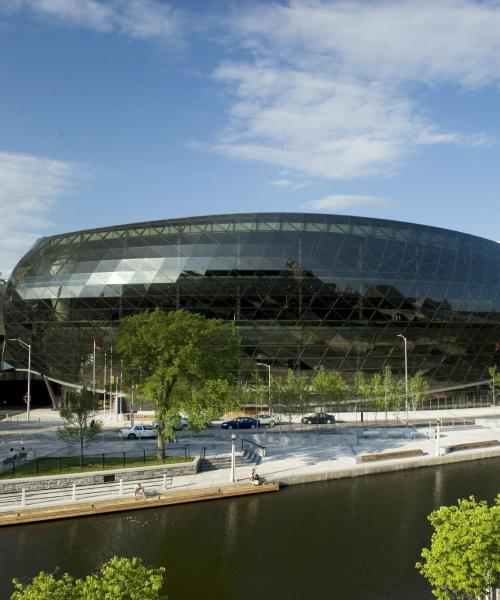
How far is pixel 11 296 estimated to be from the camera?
7900 centimetres

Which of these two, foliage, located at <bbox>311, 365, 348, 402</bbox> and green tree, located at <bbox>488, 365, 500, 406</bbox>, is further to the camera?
green tree, located at <bbox>488, 365, 500, 406</bbox>

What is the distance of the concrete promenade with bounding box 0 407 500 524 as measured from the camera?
29.0 meters

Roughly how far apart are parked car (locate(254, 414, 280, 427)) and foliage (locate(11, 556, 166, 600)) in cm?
4371

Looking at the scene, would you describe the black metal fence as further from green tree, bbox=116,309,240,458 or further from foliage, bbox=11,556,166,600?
foliage, bbox=11,556,166,600

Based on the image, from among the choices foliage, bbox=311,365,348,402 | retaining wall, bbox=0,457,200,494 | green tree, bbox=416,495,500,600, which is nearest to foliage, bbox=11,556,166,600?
green tree, bbox=416,495,500,600

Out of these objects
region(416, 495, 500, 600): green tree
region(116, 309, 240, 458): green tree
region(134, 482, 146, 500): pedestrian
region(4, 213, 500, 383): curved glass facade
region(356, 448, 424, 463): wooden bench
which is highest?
region(4, 213, 500, 383): curved glass facade

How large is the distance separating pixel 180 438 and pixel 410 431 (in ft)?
64.4

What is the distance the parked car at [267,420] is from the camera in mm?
54047

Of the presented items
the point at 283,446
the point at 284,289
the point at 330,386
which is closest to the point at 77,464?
the point at 283,446

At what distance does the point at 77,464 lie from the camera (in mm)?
33094

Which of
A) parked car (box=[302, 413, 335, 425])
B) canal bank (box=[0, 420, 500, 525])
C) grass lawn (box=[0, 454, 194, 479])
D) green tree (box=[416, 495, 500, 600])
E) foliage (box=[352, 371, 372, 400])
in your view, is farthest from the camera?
foliage (box=[352, 371, 372, 400])

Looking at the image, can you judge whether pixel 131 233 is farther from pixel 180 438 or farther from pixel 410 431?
pixel 410 431

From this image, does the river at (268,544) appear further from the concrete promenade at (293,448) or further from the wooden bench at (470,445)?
the wooden bench at (470,445)

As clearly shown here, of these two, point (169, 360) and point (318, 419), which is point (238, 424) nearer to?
point (318, 419)
